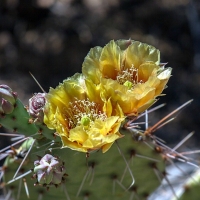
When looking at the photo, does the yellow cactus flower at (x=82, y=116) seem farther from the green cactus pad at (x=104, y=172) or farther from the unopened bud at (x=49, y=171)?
the green cactus pad at (x=104, y=172)

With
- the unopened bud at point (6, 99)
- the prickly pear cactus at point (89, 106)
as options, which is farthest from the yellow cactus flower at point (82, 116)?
the unopened bud at point (6, 99)

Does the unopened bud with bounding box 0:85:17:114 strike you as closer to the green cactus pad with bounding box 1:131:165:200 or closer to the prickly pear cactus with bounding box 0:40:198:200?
the prickly pear cactus with bounding box 0:40:198:200

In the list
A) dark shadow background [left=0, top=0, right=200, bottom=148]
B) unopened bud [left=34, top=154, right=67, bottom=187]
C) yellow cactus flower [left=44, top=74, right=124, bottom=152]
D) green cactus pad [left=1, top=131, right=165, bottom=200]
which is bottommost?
dark shadow background [left=0, top=0, right=200, bottom=148]

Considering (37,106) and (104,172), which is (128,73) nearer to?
(37,106)

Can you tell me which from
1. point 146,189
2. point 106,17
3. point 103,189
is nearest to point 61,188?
point 103,189

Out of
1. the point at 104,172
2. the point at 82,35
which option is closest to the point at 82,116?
the point at 104,172

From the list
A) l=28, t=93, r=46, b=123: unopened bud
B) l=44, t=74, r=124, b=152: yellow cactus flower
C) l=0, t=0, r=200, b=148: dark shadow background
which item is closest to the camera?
l=44, t=74, r=124, b=152: yellow cactus flower

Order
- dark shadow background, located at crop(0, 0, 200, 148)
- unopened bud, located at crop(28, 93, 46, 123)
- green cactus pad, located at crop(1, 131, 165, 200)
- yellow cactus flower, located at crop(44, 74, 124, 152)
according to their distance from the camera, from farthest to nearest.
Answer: dark shadow background, located at crop(0, 0, 200, 148), green cactus pad, located at crop(1, 131, 165, 200), unopened bud, located at crop(28, 93, 46, 123), yellow cactus flower, located at crop(44, 74, 124, 152)

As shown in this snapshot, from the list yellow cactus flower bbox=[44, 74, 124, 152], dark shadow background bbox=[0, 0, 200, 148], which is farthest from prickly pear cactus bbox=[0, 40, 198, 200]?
dark shadow background bbox=[0, 0, 200, 148]
